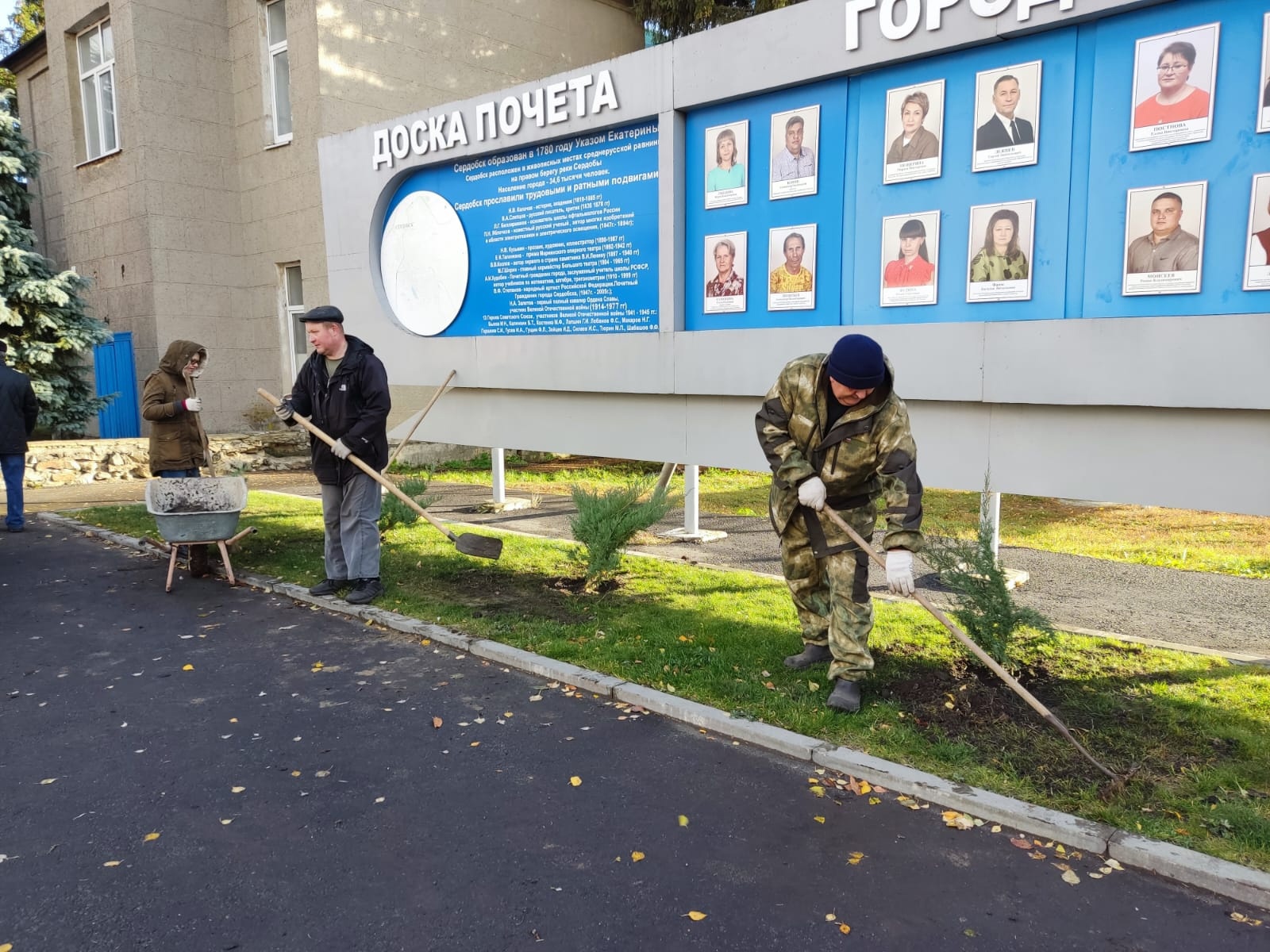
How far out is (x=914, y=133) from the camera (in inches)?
193

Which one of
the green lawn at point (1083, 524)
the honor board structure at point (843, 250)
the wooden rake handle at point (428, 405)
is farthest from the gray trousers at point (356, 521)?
the green lawn at point (1083, 524)

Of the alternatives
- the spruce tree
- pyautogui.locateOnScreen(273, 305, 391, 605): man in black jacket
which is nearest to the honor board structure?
pyautogui.locateOnScreen(273, 305, 391, 605): man in black jacket

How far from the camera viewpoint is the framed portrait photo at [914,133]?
15.8 feet

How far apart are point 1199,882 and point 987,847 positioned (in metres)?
0.66

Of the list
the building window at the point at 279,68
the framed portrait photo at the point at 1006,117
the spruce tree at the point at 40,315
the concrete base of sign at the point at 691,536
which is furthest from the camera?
the building window at the point at 279,68

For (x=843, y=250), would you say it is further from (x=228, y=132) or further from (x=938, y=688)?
(x=228, y=132)

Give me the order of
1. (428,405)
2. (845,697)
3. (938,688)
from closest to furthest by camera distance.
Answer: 1. (845,697)
2. (938,688)
3. (428,405)

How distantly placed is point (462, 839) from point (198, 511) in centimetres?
479

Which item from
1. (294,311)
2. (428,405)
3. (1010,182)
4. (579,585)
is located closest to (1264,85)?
(1010,182)

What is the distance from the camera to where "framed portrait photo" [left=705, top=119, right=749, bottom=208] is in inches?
224

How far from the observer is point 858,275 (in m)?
5.22

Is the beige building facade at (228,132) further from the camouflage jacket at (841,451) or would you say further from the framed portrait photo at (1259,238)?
the framed portrait photo at (1259,238)

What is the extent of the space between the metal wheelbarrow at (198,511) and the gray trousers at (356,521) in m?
0.99

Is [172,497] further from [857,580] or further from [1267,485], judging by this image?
[1267,485]
